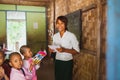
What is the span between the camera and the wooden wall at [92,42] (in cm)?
317

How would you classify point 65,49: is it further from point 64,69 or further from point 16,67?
point 16,67

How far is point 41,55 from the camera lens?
8.25 ft

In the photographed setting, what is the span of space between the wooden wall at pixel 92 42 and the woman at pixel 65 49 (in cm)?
61

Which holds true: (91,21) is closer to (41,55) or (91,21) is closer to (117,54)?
(41,55)

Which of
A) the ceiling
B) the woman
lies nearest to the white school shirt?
the woman

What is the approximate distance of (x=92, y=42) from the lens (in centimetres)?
363

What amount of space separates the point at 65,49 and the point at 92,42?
106 centimetres

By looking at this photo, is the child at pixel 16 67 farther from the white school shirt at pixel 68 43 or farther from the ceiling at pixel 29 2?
the ceiling at pixel 29 2

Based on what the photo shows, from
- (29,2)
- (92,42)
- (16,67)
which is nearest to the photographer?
(16,67)

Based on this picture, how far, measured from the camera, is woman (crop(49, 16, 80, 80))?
272cm

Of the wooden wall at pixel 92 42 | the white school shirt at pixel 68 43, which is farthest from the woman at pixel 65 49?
the wooden wall at pixel 92 42

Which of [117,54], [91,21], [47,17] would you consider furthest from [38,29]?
[117,54]

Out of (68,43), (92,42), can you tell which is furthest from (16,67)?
(92,42)

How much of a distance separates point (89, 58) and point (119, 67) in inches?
120
